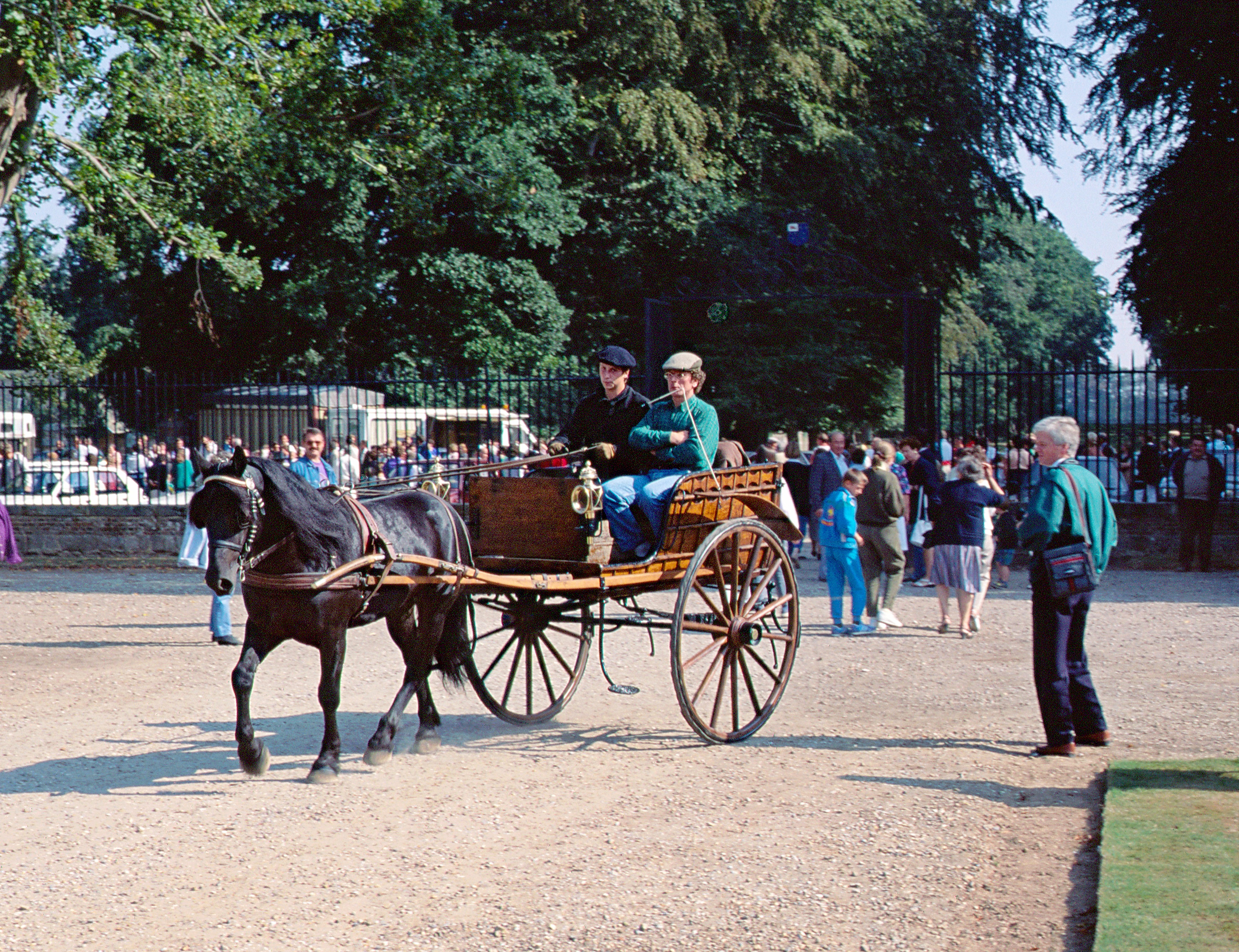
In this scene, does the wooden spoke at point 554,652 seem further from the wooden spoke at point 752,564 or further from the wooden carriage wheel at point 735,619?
the wooden spoke at point 752,564

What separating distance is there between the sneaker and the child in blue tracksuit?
0.16m

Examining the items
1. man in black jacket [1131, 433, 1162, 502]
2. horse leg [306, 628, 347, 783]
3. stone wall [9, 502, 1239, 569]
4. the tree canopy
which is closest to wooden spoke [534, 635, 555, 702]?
horse leg [306, 628, 347, 783]

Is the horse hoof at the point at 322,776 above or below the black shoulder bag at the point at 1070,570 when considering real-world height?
below

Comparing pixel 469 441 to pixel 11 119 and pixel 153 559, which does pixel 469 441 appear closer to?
pixel 153 559

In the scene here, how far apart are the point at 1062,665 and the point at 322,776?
12.0 feet

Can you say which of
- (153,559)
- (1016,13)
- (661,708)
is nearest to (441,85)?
(153,559)

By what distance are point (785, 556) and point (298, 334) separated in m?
24.4

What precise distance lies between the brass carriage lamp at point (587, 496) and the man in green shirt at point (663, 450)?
0.45 ft

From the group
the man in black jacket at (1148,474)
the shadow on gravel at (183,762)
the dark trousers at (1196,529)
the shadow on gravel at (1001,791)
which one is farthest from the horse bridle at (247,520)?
the man in black jacket at (1148,474)

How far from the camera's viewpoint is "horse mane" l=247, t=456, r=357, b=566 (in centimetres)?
623

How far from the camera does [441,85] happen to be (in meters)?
18.7

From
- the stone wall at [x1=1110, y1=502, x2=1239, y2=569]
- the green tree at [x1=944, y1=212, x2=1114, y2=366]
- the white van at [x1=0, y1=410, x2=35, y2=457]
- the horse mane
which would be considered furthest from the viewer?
the green tree at [x1=944, y1=212, x2=1114, y2=366]

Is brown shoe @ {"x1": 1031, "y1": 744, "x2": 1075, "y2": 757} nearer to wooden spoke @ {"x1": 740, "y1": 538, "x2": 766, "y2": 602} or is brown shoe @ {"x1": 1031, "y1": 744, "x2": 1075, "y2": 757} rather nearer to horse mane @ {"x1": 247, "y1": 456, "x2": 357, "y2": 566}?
wooden spoke @ {"x1": 740, "y1": 538, "x2": 766, "y2": 602}

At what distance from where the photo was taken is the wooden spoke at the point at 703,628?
285 inches
